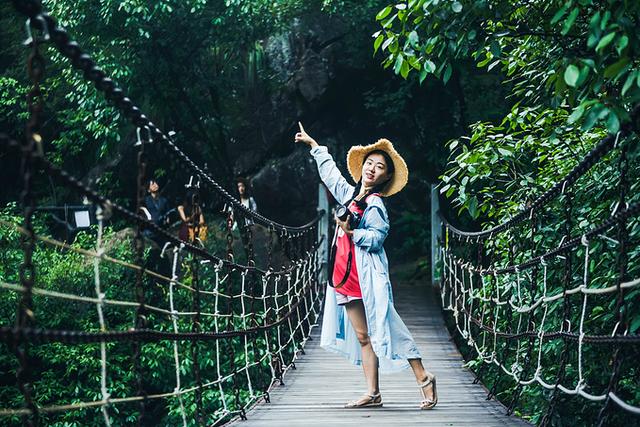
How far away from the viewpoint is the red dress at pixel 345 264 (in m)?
3.96

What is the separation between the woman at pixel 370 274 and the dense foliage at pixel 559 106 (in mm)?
396

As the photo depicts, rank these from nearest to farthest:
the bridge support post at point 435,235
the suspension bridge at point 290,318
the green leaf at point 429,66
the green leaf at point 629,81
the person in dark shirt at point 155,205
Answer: the suspension bridge at point 290,318 → the green leaf at point 629,81 → the green leaf at point 429,66 → the bridge support post at point 435,235 → the person in dark shirt at point 155,205

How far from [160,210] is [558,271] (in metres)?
6.44

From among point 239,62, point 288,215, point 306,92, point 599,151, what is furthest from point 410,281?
point 599,151

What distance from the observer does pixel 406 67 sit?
320 cm

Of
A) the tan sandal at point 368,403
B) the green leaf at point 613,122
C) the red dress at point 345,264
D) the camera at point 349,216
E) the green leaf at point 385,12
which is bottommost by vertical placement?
the tan sandal at point 368,403

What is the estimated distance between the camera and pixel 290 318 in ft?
20.1

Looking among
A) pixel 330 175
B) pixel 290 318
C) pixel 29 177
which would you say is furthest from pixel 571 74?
pixel 290 318

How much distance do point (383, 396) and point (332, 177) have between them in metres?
1.42

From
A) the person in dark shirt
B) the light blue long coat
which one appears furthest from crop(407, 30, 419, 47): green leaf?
the person in dark shirt

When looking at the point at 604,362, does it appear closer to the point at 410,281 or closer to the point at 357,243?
the point at 357,243

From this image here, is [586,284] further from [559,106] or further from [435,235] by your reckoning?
[435,235]

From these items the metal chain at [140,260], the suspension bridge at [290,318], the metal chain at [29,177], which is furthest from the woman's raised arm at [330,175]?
the metal chain at [29,177]

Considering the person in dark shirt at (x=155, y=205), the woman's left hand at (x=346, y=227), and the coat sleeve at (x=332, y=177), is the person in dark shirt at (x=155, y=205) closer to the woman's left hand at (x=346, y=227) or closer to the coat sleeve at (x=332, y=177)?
the coat sleeve at (x=332, y=177)
